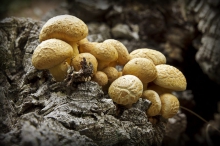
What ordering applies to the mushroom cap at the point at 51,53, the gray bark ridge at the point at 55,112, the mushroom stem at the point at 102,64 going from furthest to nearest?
the mushroom stem at the point at 102,64 → the mushroom cap at the point at 51,53 → the gray bark ridge at the point at 55,112

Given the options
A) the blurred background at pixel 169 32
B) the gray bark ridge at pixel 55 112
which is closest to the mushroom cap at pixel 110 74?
the gray bark ridge at pixel 55 112

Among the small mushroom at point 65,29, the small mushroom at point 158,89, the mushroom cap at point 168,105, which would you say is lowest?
the mushroom cap at point 168,105

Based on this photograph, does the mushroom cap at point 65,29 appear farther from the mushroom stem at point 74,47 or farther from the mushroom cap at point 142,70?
the mushroom cap at point 142,70

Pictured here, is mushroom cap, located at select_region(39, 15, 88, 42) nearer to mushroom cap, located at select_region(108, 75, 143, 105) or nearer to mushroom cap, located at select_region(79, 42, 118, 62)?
mushroom cap, located at select_region(79, 42, 118, 62)

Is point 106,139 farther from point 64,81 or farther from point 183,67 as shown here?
point 183,67

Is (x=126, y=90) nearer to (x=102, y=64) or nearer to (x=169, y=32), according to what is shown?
(x=102, y=64)

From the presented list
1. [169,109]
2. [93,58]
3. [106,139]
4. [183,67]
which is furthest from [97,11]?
[106,139]
